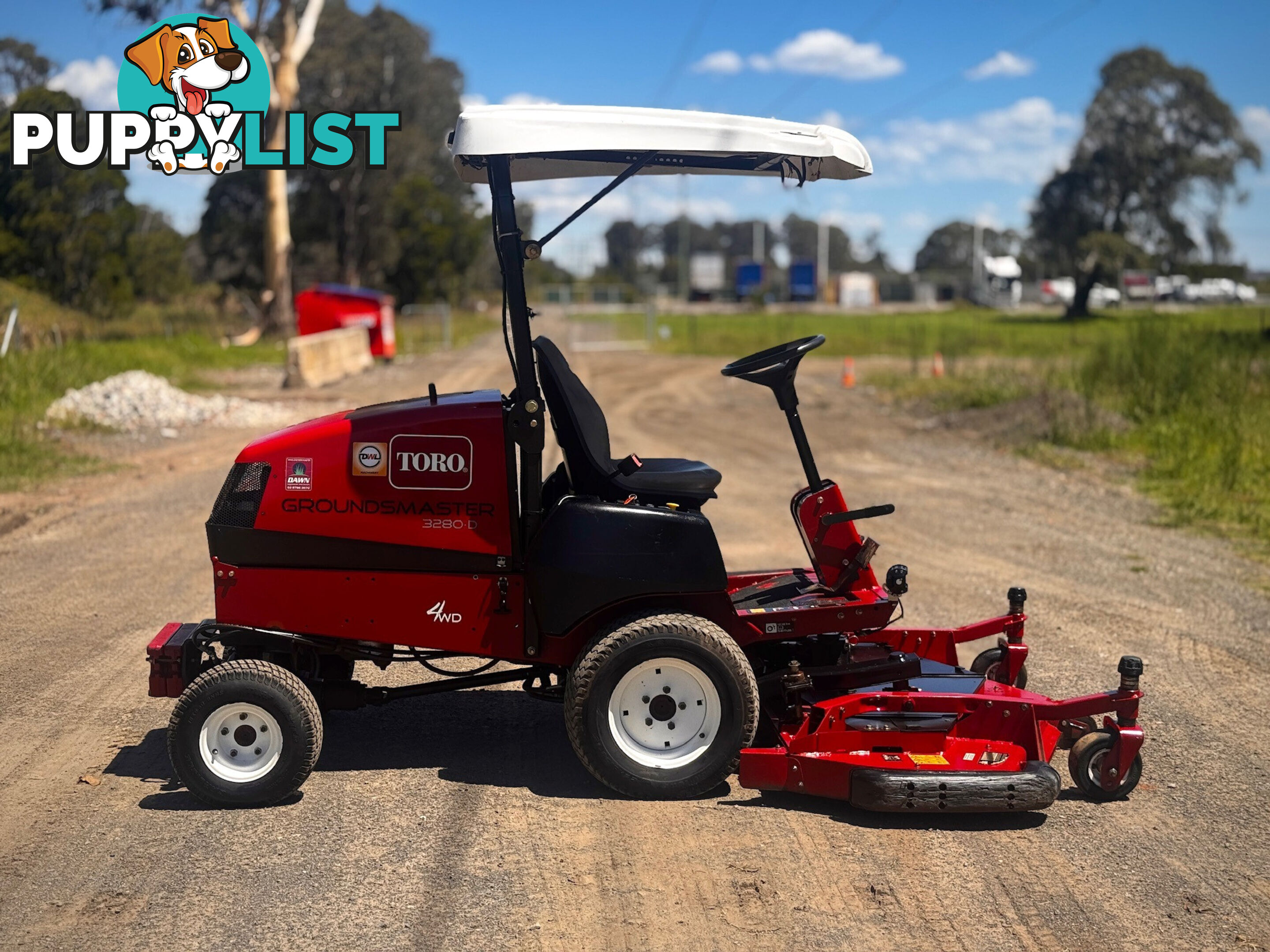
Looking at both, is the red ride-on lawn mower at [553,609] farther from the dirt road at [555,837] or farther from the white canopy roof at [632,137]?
the dirt road at [555,837]

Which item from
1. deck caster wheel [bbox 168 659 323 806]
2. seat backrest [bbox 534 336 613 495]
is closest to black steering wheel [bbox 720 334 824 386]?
seat backrest [bbox 534 336 613 495]

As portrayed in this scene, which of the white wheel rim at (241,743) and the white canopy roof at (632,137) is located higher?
the white canopy roof at (632,137)

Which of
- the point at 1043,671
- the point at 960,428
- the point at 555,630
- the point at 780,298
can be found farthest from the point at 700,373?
the point at 780,298

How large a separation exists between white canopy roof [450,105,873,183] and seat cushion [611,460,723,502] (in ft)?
4.39

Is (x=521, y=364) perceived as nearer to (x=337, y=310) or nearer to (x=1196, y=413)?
(x=1196, y=413)

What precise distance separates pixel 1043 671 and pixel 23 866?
5.11 meters

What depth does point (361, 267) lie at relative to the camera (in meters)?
56.2

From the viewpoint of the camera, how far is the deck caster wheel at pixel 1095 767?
495 cm

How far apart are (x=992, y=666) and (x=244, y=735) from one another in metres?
3.55

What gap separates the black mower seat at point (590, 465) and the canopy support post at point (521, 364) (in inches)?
3.5

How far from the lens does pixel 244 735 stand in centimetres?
486

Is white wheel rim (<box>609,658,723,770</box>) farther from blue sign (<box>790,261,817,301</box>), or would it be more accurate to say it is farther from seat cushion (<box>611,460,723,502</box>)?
blue sign (<box>790,261,817,301</box>)

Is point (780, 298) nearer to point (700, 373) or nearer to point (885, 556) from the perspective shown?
point (700, 373)

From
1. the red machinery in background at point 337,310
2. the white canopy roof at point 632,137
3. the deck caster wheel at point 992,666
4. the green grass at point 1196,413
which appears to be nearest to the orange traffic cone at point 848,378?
the green grass at point 1196,413
